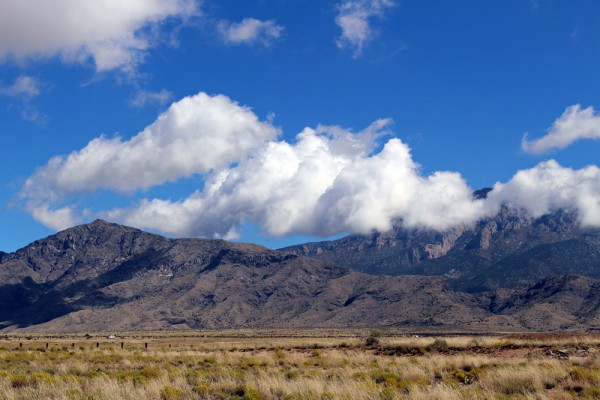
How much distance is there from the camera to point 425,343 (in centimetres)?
4109

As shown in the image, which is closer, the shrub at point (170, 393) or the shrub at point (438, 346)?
Answer: the shrub at point (170, 393)

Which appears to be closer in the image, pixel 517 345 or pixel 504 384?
pixel 504 384

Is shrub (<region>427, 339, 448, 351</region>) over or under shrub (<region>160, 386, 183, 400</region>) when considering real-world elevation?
under

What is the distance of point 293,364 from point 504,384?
559 inches

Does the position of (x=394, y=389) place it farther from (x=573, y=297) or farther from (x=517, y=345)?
(x=573, y=297)

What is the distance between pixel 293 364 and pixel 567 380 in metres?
15.0

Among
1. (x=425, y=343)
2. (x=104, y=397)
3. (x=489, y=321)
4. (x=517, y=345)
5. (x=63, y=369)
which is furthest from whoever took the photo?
(x=489, y=321)

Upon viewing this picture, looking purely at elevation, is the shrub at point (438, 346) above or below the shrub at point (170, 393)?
below

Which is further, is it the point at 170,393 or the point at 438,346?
the point at 438,346

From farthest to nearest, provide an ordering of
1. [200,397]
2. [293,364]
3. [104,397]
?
[293,364] < [200,397] < [104,397]

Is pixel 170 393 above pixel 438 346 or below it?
above

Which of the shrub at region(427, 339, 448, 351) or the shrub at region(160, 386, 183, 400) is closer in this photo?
the shrub at region(160, 386, 183, 400)

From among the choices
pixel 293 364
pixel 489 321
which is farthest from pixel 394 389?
pixel 489 321

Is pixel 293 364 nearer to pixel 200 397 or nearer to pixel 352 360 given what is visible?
pixel 352 360
